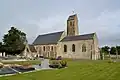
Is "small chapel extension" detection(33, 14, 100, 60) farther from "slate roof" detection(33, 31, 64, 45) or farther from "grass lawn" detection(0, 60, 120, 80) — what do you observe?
"grass lawn" detection(0, 60, 120, 80)

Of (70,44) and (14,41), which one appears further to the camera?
(70,44)

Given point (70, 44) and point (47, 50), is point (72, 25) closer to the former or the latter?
point (70, 44)

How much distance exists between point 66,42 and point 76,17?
49.9 feet

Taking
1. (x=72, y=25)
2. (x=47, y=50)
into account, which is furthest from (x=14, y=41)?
(x=72, y=25)

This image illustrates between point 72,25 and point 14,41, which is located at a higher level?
point 72,25

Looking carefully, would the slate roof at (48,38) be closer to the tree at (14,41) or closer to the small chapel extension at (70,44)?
the small chapel extension at (70,44)


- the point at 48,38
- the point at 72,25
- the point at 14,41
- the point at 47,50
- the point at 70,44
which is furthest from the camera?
the point at 48,38

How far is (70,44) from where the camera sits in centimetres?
8650

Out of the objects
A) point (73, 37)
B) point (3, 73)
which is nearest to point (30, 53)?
point (73, 37)

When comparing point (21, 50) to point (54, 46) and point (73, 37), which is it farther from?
point (73, 37)

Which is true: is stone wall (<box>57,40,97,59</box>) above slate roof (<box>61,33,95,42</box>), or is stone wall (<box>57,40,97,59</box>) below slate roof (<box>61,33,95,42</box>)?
below

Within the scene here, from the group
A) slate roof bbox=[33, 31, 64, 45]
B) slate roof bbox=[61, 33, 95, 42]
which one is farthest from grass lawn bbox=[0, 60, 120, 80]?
slate roof bbox=[33, 31, 64, 45]

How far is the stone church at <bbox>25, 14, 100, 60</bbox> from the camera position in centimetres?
7822

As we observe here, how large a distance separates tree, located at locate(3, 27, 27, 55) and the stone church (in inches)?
598
